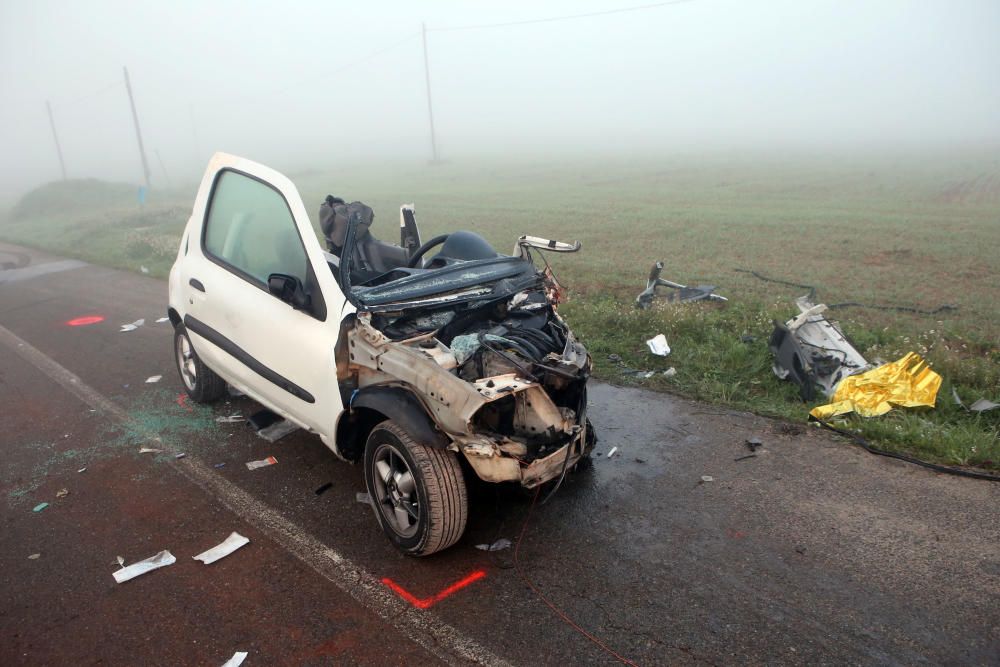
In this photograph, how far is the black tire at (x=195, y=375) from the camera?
5574 mm

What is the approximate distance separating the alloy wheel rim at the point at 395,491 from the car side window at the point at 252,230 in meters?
1.20

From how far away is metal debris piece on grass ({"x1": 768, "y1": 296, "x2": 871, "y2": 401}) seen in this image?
219 inches

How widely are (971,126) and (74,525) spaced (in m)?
85.0

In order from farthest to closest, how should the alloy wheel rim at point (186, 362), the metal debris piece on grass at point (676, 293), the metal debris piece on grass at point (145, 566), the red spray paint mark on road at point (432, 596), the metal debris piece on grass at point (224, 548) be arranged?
the metal debris piece on grass at point (676, 293)
the alloy wheel rim at point (186, 362)
the metal debris piece on grass at point (224, 548)
the metal debris piece on grass at point (145, 566)
the red spray paint mark on road at point (432, 596)

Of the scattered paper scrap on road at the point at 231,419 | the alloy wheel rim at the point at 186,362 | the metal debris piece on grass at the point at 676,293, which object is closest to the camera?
the scattered paper scrap on road at the point at 231,419

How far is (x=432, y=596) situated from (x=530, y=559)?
56 cm

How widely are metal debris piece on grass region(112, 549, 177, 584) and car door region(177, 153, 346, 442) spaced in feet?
3.33

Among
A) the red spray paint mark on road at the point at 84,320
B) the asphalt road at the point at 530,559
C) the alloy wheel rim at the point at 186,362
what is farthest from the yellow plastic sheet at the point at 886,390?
the red spray paint mark on road at the point at 84,320

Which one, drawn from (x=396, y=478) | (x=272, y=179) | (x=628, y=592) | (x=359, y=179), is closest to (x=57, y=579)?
(x=396, y=478)

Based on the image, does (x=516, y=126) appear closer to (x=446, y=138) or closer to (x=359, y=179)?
(x=446, y=138)

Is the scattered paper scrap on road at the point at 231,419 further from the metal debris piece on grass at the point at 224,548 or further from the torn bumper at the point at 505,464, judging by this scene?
the torn bumper at the point at 505,464

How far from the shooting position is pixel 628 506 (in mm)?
4066

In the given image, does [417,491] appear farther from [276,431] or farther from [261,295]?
[276,431]

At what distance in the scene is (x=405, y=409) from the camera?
3.54 meters
